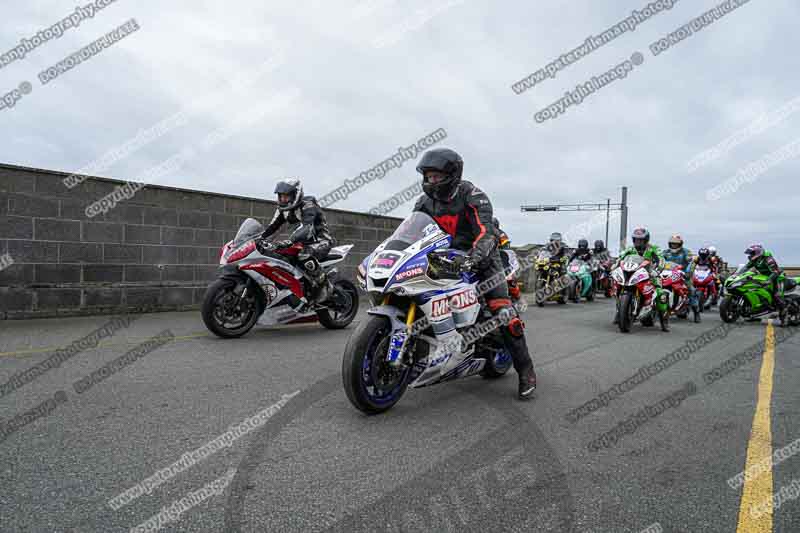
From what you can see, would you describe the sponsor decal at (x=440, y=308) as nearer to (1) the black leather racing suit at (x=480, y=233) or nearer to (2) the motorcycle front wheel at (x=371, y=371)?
(2) the motorcycle front wheel at (x=371, y=371)

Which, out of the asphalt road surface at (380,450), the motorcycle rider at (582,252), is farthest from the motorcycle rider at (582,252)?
the asphalt road surface at (380,450)

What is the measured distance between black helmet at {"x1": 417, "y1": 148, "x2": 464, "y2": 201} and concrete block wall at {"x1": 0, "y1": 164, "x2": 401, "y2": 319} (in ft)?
22.7

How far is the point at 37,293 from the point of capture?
8023 mm

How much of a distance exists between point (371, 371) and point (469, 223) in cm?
152

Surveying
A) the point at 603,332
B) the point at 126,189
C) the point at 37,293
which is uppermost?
the point at 126,189

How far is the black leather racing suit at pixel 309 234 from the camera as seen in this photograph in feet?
23.7

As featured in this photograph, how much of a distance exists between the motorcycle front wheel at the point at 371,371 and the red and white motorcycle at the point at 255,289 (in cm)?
341

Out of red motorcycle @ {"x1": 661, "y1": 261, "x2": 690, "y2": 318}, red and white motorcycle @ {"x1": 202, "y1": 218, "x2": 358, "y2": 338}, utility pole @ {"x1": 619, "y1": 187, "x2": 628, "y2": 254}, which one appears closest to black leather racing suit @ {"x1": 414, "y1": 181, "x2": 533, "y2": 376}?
red and white motorcycle @ {"x1": 202, "y1": 218, "x2": 358, "y2": 338}

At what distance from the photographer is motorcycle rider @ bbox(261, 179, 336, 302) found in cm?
725

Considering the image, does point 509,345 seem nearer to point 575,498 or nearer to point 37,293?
point 575,498

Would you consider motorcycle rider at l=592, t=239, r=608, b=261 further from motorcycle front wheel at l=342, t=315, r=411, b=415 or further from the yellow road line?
motorcycle front wheel at l=342, t=315, r=411, b=415

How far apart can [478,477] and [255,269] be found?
4759 mm

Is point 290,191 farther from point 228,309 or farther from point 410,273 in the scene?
point 410,273

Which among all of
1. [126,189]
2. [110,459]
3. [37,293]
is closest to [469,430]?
[110,459]
